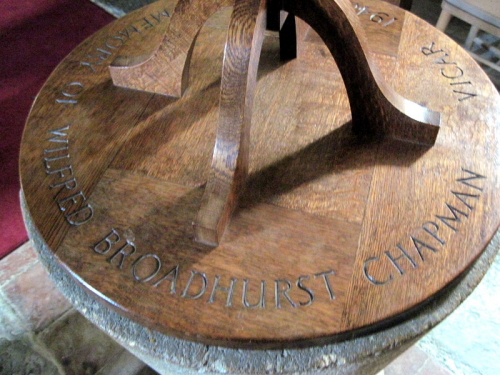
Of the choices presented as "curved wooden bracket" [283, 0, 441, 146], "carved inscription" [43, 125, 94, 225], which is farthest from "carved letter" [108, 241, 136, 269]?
"curved wooden bracket" [283, 0, 441, 146]

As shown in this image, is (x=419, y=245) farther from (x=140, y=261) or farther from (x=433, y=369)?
(x=433, y=369)

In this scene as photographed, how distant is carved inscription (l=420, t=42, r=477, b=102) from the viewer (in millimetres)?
1191

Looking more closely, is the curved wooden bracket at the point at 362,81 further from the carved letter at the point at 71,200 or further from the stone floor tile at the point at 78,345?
the stone floor tile at the point at 78,345

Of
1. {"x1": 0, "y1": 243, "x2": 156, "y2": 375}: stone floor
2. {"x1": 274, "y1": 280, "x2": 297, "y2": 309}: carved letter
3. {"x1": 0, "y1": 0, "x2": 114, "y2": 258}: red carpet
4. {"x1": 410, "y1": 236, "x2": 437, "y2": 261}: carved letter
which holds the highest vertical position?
{"x1": 410, "y1": 236, "x2": 437, "y2": 261}: carved letter

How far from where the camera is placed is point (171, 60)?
1173 mm

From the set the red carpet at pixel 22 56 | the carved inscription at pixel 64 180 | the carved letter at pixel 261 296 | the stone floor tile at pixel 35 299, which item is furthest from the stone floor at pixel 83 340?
the carved letter at pixel 261 296

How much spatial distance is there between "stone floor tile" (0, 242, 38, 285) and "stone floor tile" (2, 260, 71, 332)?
19mm

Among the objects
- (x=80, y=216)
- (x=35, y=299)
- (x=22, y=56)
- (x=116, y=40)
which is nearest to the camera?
(x=80, y=216)

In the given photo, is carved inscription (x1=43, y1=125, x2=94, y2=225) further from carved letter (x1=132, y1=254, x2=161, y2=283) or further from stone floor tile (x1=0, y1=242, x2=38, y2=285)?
stone floor tile (x1=0, y1=242, x2=38, y2=285)

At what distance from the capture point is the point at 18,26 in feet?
9.50

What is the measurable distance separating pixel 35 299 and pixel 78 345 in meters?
0.27

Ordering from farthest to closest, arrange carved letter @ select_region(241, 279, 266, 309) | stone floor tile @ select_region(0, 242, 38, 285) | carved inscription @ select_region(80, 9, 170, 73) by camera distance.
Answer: stone floor tile @ select_region(0, 242, 38, 285)
carved inscription @ select_region(80, 9, 170, 73)
carved letter @ select_region(241, 279, 266, 309)

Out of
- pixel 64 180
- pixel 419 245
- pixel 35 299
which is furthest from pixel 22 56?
pixel 419 245

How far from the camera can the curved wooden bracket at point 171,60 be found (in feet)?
3.65
